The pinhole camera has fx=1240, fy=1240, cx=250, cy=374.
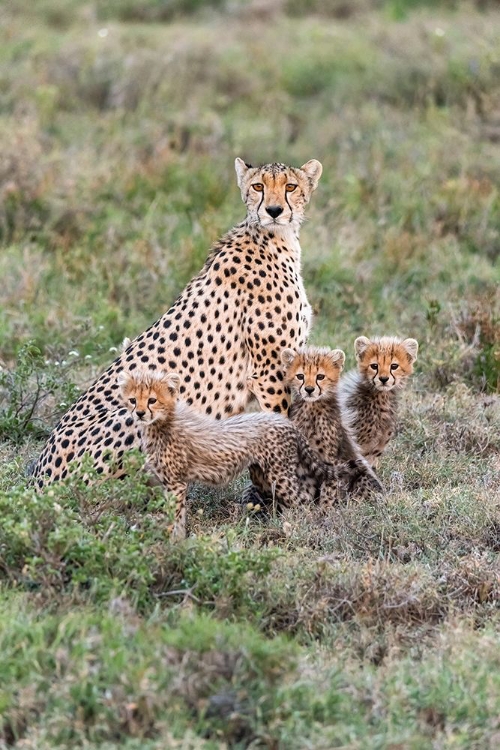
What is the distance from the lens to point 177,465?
440 cm

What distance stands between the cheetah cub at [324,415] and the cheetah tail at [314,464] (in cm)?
2

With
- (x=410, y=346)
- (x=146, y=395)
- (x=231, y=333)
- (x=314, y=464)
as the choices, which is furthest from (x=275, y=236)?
(x=146, y=395)

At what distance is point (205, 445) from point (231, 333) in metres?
0.59

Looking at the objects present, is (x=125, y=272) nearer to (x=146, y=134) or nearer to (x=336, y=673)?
(x=146, y=134)

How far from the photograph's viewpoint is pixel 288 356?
15.7ft

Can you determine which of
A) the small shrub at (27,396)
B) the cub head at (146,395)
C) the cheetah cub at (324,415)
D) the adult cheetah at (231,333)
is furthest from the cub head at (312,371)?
the small shrub at (27,396)

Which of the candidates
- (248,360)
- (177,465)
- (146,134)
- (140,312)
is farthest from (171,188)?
(177,465)

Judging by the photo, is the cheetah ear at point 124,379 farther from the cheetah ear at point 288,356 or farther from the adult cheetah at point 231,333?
the cheetah ear at point 288,356

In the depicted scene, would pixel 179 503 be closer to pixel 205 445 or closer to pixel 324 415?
pixel 205 445

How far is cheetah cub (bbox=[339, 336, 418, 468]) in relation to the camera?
489 cm

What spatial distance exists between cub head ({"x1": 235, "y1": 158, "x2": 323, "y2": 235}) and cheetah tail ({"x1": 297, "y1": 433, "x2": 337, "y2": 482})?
90 centimetres

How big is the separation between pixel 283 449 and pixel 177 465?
1.41 ft

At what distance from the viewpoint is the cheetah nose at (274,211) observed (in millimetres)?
4922

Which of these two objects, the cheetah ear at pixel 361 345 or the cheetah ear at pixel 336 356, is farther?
the cheetah ear at pixel 361 345
